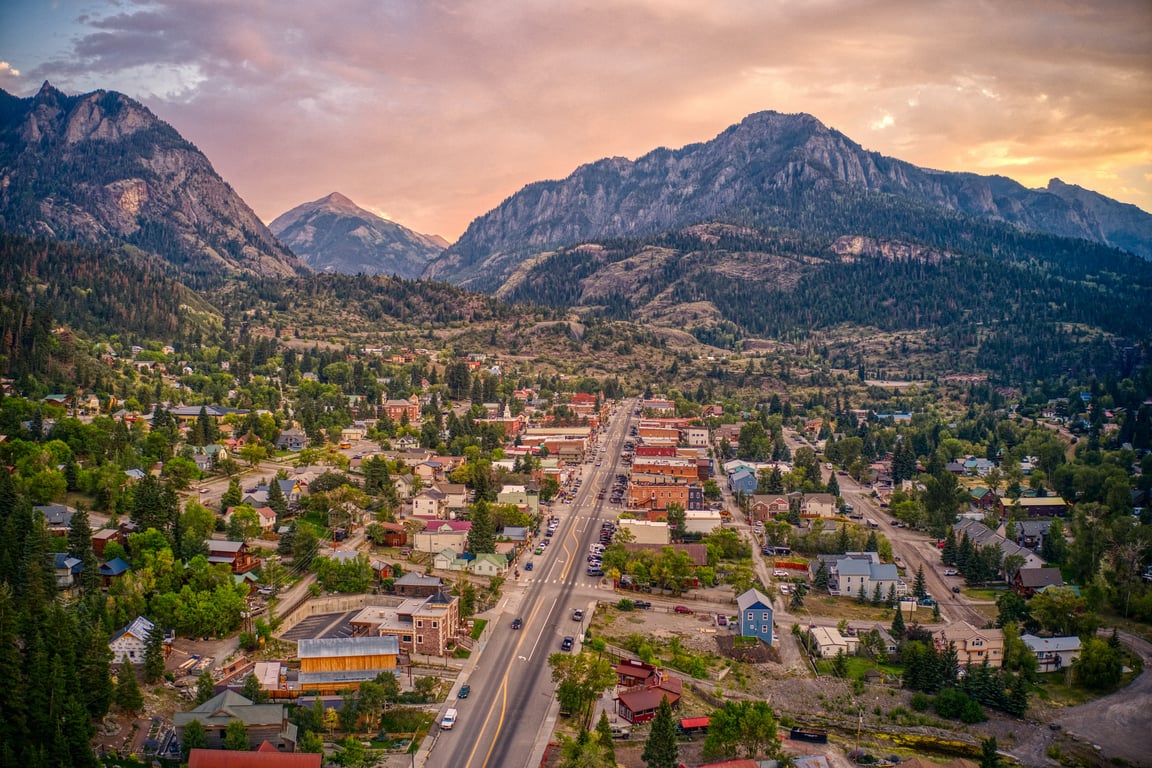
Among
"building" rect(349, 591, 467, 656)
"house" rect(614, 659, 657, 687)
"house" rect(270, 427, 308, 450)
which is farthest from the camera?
"house" rect(270, 427, 308, 450)

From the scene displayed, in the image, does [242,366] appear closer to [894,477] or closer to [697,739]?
[894,477]

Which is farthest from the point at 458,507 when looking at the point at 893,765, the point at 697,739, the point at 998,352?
the point at 998,352

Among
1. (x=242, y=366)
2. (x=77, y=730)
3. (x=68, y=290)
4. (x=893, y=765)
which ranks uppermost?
(x=68, y=290)

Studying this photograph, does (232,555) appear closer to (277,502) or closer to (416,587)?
(277,502)

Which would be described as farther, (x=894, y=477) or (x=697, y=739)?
(x=894, y=477)

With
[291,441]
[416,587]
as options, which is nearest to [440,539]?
[416,587]

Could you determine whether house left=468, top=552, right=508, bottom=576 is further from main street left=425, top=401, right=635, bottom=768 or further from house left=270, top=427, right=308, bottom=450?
house left=270, top=427, right=308, bottom=450

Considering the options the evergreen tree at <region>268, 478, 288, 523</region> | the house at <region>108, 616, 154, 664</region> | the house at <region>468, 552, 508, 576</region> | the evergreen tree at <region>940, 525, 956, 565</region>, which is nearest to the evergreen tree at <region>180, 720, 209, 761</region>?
the house at <region>108, 616, 154, 664</region>
